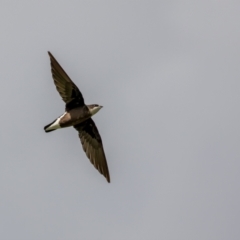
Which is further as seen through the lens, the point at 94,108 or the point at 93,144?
the point at 93,144

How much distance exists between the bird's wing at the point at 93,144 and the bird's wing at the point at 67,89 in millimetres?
789

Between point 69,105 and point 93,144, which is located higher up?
point 69,105

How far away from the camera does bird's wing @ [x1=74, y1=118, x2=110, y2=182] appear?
1050 inches

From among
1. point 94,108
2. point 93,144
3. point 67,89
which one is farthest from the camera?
point 93,144

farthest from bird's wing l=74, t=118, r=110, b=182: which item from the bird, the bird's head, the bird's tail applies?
the bird's tail

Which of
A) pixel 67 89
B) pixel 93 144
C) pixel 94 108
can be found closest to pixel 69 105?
pixel 67 89

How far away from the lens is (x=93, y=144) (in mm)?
27000

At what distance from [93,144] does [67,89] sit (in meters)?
1.82

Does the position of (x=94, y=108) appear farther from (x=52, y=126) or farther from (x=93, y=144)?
(x=93, y=144)

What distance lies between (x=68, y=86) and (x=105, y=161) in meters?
2.27

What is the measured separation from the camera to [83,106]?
85.2ft

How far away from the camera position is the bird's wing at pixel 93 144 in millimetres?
26673

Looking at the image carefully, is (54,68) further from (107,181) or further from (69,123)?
(107,181)

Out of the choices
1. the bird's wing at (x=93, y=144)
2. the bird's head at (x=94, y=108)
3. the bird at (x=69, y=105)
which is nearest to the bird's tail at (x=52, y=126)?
the bird at (x=69, y=105)
